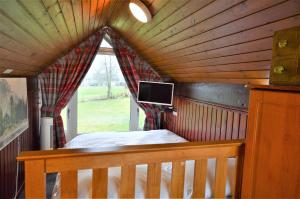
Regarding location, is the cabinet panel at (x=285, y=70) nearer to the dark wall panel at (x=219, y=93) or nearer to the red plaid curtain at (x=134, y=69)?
the dark wall panel at (x=219, y=93)

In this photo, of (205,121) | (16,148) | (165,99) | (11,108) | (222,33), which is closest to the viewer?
(222,33)

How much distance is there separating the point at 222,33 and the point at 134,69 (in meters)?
2.46

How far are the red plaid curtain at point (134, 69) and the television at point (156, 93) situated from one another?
34 centimetres

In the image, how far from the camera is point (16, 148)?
2.73 m

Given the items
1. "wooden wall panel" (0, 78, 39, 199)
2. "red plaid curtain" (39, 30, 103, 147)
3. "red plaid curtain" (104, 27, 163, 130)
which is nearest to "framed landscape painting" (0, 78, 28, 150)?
"wooden wall panel" (0, 78, 39, 199)

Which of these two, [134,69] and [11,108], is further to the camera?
[134,69]

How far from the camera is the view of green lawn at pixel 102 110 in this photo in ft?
13.7

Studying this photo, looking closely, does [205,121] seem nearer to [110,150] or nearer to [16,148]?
[110,150]

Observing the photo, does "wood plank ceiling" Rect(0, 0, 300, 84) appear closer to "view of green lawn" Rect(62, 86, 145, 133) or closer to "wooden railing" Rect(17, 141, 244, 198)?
"wooden railing" Rect(17, 141, 244, 198)

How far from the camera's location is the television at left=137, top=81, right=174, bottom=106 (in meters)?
3.51

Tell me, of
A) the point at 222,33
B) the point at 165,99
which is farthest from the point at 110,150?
the point at 165,99

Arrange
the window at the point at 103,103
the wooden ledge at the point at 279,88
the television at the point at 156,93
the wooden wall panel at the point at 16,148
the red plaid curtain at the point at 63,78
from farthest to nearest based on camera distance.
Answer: the window at the point at 103,103 < the red plaid curtain at the point at 63,78 < the television at the point at 156,93 < the wooden wall panel at the point at 16,148 < the wooden ledge at the point at 279,88

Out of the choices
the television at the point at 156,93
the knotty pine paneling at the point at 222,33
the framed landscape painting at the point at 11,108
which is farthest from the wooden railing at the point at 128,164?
the television at the point at 156,93

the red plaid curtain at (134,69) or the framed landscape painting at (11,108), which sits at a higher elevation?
the red plaid curtain at (134,69)
